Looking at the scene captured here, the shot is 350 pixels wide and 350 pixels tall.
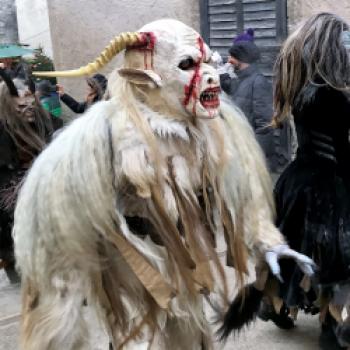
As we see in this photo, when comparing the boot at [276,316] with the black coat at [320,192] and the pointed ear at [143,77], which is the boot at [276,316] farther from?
the pointed ear at [143,77]

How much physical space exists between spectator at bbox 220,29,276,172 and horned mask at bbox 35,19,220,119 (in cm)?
257

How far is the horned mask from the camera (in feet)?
7.27

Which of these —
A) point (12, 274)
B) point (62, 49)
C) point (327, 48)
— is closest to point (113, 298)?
point (327, 48)

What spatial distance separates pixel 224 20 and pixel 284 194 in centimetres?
418


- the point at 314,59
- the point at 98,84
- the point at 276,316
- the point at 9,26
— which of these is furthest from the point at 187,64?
the point at 9,26

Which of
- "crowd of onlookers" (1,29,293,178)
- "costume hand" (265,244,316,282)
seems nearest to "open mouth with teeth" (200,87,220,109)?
"costume hand" (265,244,316,282)

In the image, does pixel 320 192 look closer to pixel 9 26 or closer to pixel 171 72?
pixel 171 72

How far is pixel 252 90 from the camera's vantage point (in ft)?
16.1

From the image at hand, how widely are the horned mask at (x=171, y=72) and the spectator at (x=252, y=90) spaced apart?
8.42 ft

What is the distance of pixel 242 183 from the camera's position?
7.86ft

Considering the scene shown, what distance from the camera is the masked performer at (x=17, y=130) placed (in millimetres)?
3914

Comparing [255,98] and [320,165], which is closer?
[320,165]

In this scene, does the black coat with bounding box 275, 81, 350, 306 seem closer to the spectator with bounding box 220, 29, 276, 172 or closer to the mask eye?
the mask eye

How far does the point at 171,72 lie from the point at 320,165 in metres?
0.92
